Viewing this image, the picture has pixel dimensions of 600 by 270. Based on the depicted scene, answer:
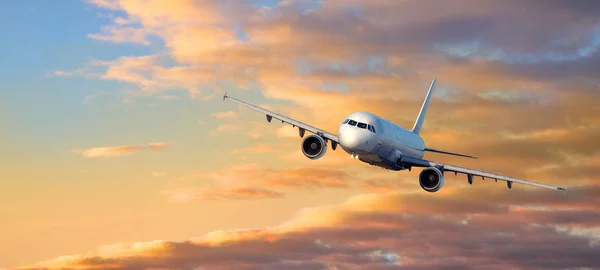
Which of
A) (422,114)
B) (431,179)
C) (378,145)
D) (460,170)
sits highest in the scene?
(422,114)

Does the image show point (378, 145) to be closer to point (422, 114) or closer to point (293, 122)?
point (293, 122)

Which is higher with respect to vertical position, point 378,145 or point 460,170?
point 378,145

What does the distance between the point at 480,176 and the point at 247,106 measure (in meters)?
25.4

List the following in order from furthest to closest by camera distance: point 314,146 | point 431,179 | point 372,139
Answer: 1. point 431,179
2. point 314,146
3. point 372,139

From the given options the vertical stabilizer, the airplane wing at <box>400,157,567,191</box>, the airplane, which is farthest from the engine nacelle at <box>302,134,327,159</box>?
the vertical stabilizer

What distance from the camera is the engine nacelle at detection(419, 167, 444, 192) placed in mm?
84312

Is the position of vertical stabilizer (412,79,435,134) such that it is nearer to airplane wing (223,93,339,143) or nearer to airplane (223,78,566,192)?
airplane (223,78,566,192)

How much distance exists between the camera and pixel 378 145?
79562 mm

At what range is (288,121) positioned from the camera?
8775 centimetres

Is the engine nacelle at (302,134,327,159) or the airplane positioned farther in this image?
the engine nacelle at (302,134,327,159)

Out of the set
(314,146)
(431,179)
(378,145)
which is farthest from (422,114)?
(378,145)

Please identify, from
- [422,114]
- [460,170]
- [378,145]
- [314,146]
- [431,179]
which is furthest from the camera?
[422,114]

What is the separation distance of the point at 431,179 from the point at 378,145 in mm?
8544

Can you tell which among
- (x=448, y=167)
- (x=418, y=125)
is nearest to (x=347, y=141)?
(x=448, y=167)
